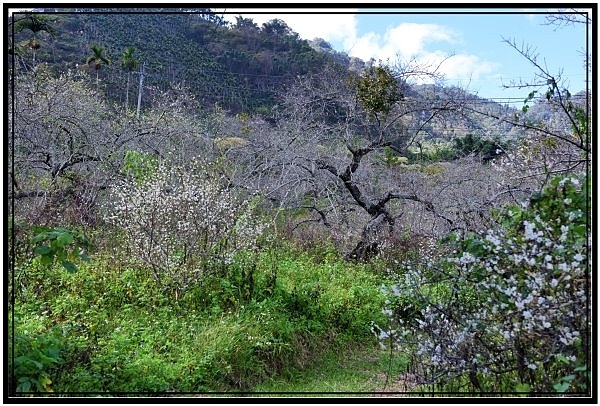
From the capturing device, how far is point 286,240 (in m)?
5.76

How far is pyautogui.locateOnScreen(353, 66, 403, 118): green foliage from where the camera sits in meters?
5.68

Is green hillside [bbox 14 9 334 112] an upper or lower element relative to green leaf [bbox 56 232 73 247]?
upper

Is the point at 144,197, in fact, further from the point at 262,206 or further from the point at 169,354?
the point at 262,206

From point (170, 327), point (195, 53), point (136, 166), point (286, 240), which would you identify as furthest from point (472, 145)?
point (170, 327)

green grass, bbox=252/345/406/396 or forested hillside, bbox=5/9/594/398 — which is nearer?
forested hillside, bbox=5/9/594/398

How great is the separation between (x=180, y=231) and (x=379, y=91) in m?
2.85

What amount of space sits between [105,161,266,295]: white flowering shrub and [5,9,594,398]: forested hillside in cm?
2

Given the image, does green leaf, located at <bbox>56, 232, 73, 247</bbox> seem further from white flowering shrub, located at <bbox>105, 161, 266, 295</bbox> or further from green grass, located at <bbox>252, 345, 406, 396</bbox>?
white flowering shrub, located at <bbox>105, 161, 266, 295</bbox>

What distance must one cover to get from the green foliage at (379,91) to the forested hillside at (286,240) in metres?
0.02

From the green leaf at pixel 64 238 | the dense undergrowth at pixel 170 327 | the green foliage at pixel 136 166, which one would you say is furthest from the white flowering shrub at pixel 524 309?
the green foliage at pixel 136 166

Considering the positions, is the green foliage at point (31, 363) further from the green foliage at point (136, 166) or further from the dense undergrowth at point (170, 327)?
the green foliage at point (136, 166)

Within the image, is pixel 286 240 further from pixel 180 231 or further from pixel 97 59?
pixel 97 59

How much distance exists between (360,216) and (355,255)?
3.02 ft

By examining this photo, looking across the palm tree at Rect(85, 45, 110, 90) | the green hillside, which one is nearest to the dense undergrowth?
the palm tree at Rect(85, 45, 110, 90)
